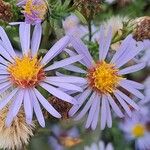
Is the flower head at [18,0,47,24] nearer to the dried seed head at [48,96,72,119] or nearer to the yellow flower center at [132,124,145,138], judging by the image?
the dried seed head at [48,96,72,119]

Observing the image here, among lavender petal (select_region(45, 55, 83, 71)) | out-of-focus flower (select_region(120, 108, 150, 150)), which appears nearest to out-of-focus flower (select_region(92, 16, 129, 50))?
lavender petal (select_region(45, 55, 83, 71))

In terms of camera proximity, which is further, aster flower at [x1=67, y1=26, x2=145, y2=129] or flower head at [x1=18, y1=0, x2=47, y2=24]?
aster flower at [x1=67, y1=26, x2=145, y2=129]

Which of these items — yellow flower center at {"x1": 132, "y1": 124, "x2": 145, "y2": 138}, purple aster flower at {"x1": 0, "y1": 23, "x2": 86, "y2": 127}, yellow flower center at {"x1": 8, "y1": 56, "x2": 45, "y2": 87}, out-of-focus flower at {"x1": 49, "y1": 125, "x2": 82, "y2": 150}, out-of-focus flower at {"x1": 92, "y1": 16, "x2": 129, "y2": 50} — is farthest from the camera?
yellow flower center at {"x1": 132, "y1": 124, "x2": 145, "y2": 138}

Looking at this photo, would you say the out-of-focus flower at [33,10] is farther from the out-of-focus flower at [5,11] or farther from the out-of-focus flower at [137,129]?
the out-of-focus flower at [137,129]

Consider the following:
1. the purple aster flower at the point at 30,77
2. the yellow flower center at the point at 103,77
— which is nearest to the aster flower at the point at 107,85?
the yellow flower center at the point at 103,77

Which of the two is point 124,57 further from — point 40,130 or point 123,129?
point 123,129

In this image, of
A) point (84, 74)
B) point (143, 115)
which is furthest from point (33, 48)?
point (143, 115)

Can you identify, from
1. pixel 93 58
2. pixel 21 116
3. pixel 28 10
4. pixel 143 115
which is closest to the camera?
pixel 28 10
